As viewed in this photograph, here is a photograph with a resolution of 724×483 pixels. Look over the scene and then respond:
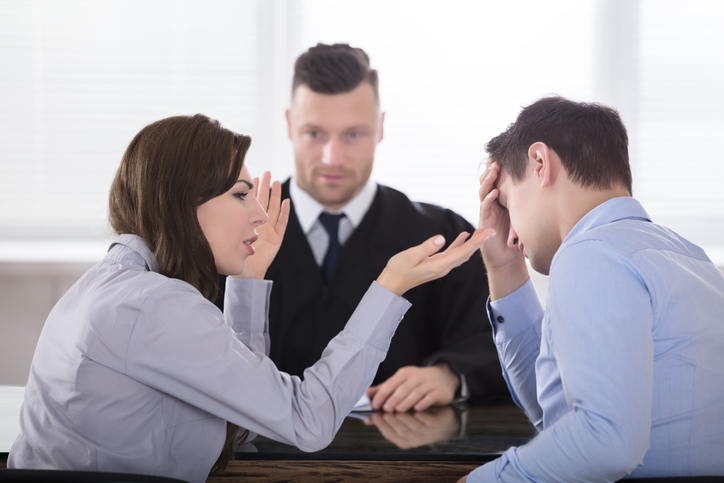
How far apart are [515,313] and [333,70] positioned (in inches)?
48.8

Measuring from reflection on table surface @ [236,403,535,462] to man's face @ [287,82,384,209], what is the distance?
1.04 meters

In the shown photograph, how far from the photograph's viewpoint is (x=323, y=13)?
3.21 metres

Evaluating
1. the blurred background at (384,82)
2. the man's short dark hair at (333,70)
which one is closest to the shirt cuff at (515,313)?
the man's short dark hair at (333,70)

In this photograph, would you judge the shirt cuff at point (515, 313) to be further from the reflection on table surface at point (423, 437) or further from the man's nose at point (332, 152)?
the man's nose at point (332, 152)

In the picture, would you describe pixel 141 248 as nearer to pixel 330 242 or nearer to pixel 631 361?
pixel 631 361

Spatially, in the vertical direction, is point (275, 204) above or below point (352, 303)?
Result: above

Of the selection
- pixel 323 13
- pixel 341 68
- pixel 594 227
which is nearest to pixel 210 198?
pixel 594 227

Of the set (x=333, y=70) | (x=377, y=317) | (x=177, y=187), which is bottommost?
(x=377, y=317)

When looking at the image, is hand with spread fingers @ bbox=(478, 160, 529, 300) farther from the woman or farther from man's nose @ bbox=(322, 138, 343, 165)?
man's nose @ bbox=(322, 138, 343, 165)

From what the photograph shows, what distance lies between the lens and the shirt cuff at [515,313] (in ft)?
4.59

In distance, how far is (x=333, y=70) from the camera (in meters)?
2.26

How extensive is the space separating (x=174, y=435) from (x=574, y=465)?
0.63 meters

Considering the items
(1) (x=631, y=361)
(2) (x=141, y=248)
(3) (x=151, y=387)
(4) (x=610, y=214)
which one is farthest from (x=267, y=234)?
(1) (x=631, y=361)

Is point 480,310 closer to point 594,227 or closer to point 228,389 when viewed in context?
point 594,227
